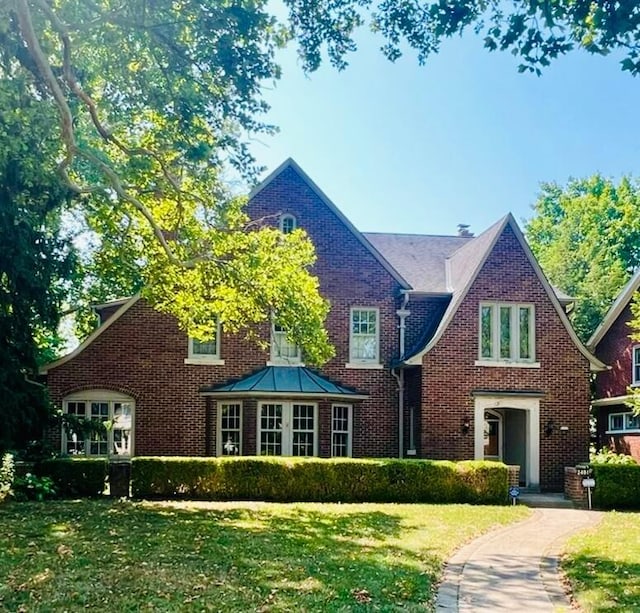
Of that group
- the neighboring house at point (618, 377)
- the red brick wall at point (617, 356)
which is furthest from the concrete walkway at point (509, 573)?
the red brick wall at point (617, 356)

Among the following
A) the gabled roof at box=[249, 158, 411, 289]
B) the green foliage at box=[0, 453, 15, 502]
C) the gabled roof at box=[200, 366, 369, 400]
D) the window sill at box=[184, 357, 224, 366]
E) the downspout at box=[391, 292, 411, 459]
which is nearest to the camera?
the green foliage at box=[0, 453, 15, 502]

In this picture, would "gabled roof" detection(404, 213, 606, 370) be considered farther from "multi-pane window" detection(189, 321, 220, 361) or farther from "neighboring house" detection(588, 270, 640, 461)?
"multi-pane window" detection(189, 321, 220, 361)

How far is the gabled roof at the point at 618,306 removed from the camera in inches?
1032

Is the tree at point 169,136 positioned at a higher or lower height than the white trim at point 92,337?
higher

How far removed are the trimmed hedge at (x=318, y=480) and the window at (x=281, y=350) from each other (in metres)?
4.54

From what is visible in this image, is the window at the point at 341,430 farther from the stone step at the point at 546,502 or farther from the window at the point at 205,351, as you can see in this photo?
the stone step at the point at 546,502

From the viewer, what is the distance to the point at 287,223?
22.4 metres

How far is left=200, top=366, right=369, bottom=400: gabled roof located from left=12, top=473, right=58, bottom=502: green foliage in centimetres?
558

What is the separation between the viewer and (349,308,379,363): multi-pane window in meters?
22.4

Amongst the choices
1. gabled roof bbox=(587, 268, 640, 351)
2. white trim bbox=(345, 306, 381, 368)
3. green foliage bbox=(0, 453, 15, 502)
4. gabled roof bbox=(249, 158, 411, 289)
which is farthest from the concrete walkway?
gabled roof bbox=(587, 268, 640, 351)

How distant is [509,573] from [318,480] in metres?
8.35

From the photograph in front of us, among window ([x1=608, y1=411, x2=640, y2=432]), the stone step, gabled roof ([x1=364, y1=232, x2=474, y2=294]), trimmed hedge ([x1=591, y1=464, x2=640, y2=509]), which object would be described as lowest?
the stone step

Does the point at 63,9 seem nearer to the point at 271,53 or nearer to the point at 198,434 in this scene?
the point at 271,53

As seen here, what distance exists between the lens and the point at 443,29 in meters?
8.61
